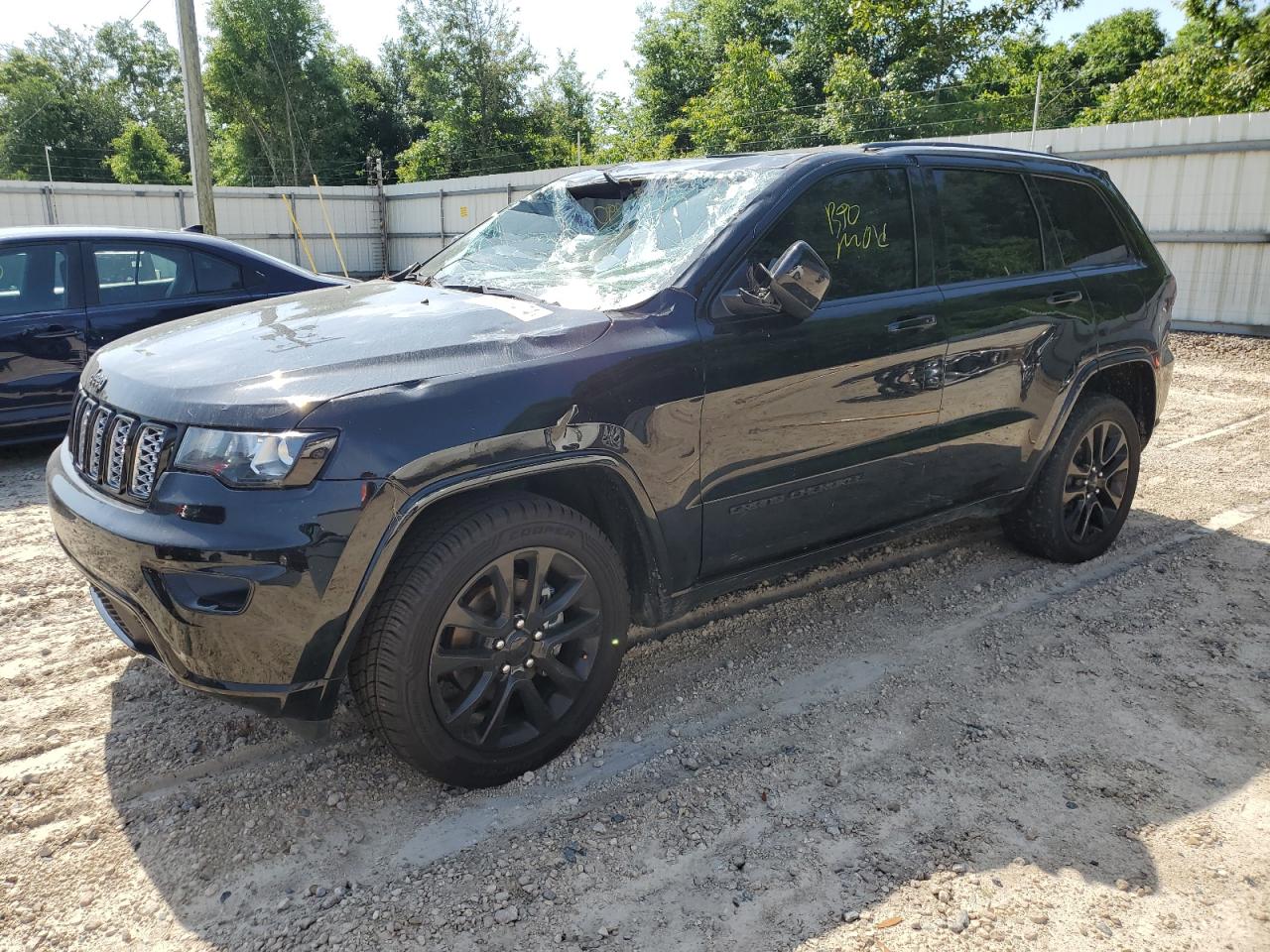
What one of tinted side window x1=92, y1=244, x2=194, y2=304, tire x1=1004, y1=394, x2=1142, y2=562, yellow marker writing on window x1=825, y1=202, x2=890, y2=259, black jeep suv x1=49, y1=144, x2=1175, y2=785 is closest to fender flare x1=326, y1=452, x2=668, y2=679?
black jeep suv x1=49, y1=144, x2=1175, y2=785

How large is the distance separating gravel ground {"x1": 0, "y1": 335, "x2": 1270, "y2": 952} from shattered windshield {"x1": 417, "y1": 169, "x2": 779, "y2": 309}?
1.50 meters

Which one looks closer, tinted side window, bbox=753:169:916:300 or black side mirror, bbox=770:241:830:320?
black side mirror, bbox=770:241:830:320

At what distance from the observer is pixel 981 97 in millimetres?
27922

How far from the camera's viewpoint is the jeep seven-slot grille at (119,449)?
104 inches

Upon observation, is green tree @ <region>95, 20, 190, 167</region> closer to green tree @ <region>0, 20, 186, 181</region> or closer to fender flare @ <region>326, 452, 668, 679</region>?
green tree @ <region>0, 20, 186, 181</region>

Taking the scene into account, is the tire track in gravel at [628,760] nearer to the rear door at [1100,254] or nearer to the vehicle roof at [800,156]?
the rear door at [1100,254]

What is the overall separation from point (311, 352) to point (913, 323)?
2.22m

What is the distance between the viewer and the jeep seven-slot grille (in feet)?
8.63

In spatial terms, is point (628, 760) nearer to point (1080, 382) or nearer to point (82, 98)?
point (1080, 382)

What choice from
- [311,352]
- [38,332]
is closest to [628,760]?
[311,352]

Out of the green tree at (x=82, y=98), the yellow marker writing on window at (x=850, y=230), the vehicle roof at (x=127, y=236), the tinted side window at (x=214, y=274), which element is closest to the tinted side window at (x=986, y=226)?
the yellow marker writing on window at (x=850, y=230)

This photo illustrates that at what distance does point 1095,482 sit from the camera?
15.4 ft

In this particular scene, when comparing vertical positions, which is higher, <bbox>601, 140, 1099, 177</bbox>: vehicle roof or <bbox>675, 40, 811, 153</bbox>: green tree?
<bbox>675, 40, 811, 153</bbox>: green tree

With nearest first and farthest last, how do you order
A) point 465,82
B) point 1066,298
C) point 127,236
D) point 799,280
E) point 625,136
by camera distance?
point 799,280
point 1066,298
point 127,236
point 625,136
point 465,82
